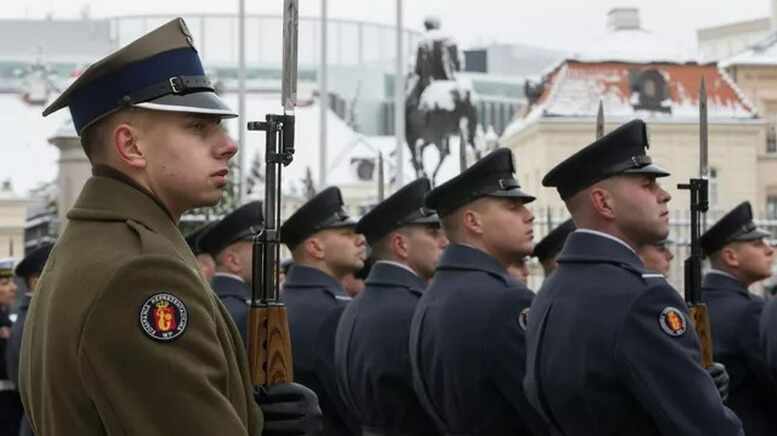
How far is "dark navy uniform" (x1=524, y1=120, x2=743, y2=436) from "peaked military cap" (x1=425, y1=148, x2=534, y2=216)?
1189mm

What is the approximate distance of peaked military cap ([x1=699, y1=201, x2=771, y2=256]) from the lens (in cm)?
852

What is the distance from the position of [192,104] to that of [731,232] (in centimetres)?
514

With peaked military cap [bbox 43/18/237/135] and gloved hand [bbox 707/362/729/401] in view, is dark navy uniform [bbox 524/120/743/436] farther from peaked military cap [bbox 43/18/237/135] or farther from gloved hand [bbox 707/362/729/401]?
peaked military cap [bbox 43/18/237/135]

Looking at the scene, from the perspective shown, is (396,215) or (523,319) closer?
(523,319)

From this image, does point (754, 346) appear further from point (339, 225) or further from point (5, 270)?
point (5, 270)

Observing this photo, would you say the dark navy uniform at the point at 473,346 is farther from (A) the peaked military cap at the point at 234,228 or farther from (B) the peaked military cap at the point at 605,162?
(A) the peaked military cap at the point at 234,228

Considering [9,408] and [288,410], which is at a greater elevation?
[288,410]

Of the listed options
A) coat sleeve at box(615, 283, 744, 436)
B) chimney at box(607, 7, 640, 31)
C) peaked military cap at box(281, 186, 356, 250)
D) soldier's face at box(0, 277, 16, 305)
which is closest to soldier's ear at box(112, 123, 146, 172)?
coat sleeve at box(615, 283, 744, 436)

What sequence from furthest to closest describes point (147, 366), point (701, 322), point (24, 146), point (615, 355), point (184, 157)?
1. point (24, 146)
2. point (701, 322)
3. point (615, 355)
4. point (184, 157)
5. point (147, 366)

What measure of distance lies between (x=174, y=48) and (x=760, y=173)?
161 feet

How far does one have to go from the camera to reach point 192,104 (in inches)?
148

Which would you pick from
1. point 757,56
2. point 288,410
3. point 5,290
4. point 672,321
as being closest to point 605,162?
point 672,321

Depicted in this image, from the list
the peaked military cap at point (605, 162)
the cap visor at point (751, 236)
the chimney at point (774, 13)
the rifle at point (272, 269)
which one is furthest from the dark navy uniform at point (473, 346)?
the chimney at point (774, 13)

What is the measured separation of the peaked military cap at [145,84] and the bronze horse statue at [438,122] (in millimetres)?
27965
